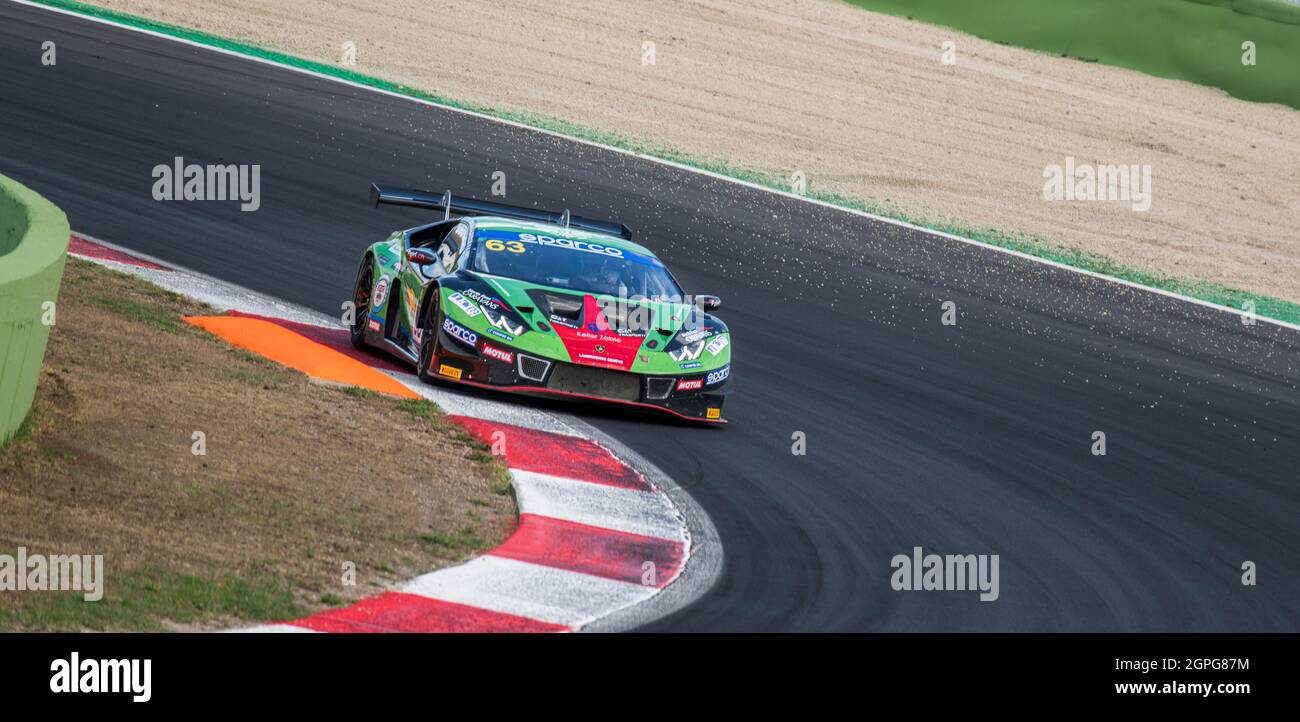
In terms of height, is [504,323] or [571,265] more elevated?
[571,265]

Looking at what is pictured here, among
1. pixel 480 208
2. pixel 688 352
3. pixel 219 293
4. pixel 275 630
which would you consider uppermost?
pixel 480 208

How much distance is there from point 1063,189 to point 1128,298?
506 cm

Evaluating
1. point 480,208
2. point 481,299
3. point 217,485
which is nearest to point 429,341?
point 481,299

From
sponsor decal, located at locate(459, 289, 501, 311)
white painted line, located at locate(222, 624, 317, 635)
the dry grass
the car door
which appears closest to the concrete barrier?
the dry grass

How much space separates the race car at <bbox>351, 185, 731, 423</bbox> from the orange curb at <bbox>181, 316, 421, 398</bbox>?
1.20 ft

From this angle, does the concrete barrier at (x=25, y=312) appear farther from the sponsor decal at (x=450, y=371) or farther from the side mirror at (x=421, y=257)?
the side mirror at (x=421, y=257)

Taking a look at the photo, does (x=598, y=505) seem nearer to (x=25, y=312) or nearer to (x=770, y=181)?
(x=25, y=312)

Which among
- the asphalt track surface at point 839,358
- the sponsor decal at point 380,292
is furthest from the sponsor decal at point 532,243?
the asphalt track surface at point 839,358

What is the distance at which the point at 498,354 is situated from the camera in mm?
11594

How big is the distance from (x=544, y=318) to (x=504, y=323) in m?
0.28

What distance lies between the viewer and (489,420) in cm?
1115

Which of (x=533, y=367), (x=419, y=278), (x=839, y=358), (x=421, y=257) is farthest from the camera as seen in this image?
(x=839, y=358)

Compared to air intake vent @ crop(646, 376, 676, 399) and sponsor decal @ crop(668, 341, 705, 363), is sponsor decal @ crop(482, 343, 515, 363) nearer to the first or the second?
air intake vent @ crop(646, 376, 676, 399)
